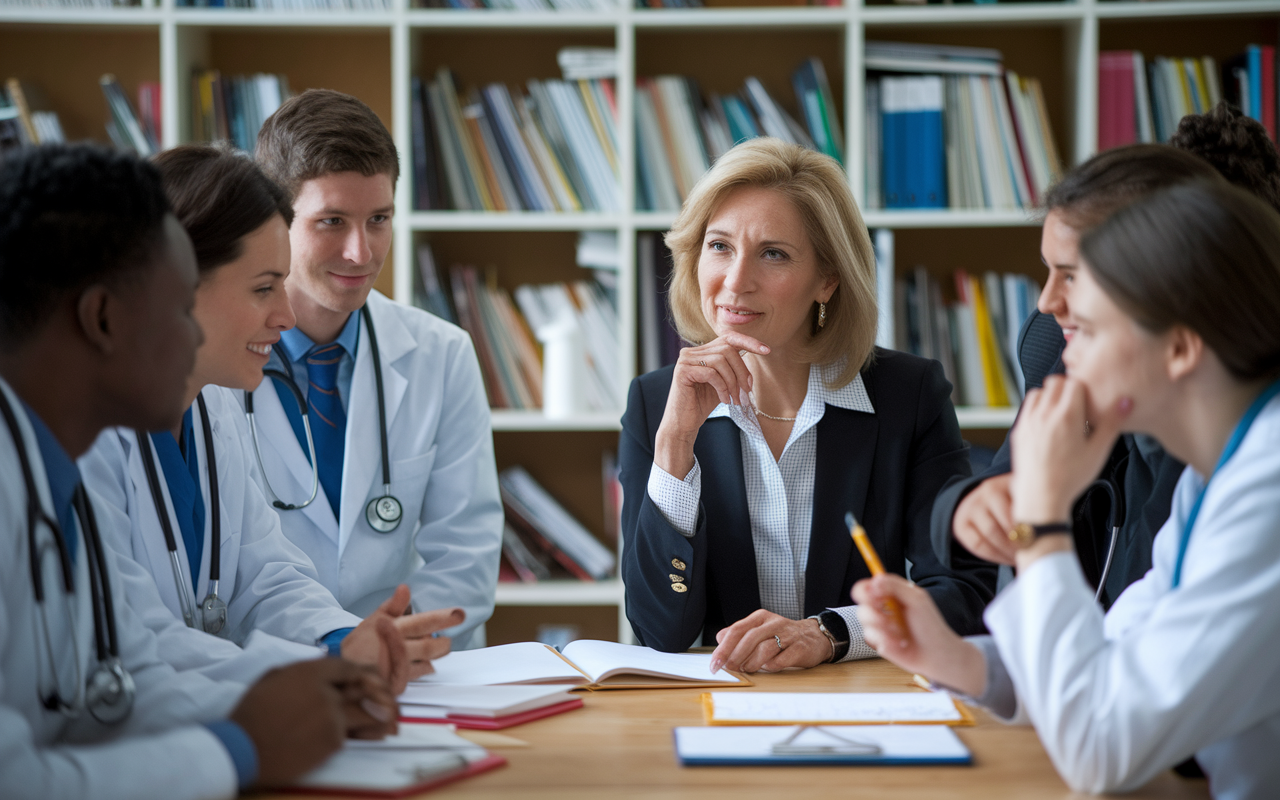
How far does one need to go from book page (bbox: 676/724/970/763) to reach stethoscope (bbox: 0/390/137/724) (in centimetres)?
59

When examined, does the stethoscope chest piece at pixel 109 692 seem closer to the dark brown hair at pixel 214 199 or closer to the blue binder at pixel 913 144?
the dark brown hair at pixel 214 199

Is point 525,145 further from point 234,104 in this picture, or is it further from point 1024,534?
point 1024,534

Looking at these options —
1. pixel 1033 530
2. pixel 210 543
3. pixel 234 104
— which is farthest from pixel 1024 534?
pixel 234 104

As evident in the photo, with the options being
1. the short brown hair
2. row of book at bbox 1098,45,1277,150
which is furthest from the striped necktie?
row of book at bbox 1098,45,1277,150

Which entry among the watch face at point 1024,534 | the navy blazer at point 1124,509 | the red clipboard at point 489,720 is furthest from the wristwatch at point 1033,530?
the red clipboard at point 489,720

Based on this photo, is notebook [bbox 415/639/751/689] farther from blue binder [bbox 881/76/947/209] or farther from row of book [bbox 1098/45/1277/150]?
row of book [bbox 1098/45/1277/150]

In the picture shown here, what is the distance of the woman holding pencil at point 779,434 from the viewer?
1.71m

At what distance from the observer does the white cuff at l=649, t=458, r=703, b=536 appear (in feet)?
5.59

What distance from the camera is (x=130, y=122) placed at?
2859 mm

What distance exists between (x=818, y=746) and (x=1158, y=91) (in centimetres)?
243

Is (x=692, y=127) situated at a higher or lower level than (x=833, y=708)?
higher

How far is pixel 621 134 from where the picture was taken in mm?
2793

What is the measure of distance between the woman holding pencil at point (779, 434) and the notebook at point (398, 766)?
64 centimetres

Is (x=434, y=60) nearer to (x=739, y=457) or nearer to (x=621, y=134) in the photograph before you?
(x=621, y=134)
